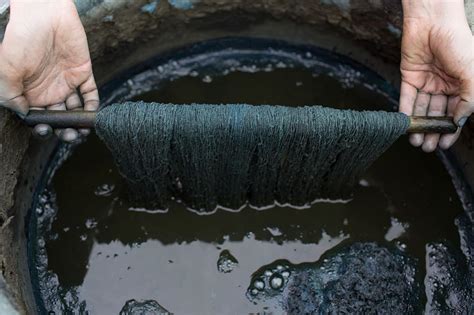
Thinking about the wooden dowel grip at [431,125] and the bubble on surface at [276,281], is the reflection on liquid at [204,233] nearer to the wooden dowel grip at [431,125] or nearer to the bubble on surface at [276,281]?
the bubble on surface at [276,281]

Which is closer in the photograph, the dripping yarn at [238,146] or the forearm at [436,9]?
the dripping yarn at [238,146]

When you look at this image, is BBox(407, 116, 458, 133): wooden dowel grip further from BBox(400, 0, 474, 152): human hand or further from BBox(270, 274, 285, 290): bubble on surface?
BBox(270, 274, 285, 290): bubble on surface

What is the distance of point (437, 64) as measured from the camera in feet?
7.75

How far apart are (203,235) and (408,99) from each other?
1.08 metres

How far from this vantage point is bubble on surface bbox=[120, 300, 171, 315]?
2395 millimetres

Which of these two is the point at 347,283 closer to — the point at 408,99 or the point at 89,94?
the point at 408,99

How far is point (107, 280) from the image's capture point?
2479 millimetres

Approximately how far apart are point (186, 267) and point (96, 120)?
0.80 m

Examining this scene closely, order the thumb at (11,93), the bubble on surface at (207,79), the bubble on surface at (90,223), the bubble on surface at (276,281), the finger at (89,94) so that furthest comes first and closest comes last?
the bubble on surface at (207,79), the bubble on surface at (90,223), the bubble on surface at (276,281), the finger at (89,94), the thumb at (11,93)

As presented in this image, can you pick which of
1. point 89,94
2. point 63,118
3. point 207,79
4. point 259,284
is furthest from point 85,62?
point 259,284

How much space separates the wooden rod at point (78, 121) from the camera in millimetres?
2133

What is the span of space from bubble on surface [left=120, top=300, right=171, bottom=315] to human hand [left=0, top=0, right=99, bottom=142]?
2.45 ft

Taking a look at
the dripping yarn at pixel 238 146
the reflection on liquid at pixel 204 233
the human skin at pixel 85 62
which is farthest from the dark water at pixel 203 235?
the human skin at pixel 85 62

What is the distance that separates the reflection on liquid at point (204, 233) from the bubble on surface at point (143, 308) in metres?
0.02
